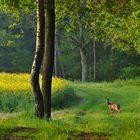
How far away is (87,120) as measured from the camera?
70.1 feet

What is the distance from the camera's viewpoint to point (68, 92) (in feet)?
97.1

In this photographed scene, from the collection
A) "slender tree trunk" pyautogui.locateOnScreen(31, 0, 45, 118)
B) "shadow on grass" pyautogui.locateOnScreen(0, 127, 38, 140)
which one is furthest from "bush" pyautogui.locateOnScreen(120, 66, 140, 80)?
"shadow on grass" pyautogui.locateOnScreen(0, 127, 38, 140)

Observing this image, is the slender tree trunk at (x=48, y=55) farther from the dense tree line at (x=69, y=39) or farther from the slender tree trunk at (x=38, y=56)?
the slender tree trunk at (x=38, y=56)

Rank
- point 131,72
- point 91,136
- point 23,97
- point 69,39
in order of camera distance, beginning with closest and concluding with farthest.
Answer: point 91,136, point 23,97, point 131,72, point 69,39

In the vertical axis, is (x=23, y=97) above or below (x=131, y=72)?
above

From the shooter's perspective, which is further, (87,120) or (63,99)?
(63,99)

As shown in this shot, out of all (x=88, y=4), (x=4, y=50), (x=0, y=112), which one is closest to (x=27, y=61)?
(x=4, y=50)

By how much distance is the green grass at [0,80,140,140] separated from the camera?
12.3 metres

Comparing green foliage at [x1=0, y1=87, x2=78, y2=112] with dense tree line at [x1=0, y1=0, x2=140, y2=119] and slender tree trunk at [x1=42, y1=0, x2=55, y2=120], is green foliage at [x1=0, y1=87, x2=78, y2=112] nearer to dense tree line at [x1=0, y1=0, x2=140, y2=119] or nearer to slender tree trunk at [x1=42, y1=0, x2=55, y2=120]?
dense tree line at [x1=0, y1=0, x2=140, y2=119]

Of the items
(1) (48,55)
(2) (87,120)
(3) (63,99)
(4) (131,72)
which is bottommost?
(4) (131,72)

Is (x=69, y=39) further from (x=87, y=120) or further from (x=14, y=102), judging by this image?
(x=87, y=120)

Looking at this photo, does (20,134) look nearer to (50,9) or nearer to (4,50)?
(50,9)

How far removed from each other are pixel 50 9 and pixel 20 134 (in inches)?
287

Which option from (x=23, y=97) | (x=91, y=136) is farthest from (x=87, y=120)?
(x=91, y=136)
